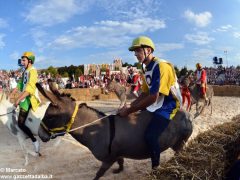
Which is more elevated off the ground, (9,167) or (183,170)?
(183,170)

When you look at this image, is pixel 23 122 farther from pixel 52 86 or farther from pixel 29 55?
pixel 52 86

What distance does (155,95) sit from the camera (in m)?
5.42

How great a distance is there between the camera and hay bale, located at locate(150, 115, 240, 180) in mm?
4156

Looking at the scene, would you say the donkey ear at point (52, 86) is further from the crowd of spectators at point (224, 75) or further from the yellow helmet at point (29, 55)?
the crowd of spectators at point (224, 75)

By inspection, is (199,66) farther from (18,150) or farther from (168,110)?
(168,110)

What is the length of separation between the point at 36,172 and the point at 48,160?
955mm

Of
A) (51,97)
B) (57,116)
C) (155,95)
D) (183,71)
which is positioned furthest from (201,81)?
(183,71)

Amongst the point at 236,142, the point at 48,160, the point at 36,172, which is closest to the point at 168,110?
the point at 236,142

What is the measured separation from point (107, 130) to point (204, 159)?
1872 millimetres

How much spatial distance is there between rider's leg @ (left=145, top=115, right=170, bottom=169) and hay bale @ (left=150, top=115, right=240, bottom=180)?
1.77 feet

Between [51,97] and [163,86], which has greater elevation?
[163,86]

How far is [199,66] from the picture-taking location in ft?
55.3

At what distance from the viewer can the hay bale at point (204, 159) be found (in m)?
4.16

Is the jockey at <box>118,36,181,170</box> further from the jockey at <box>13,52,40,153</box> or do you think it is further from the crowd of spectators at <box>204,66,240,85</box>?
the crowd of spectators at <box>204,66,240,85</box>
